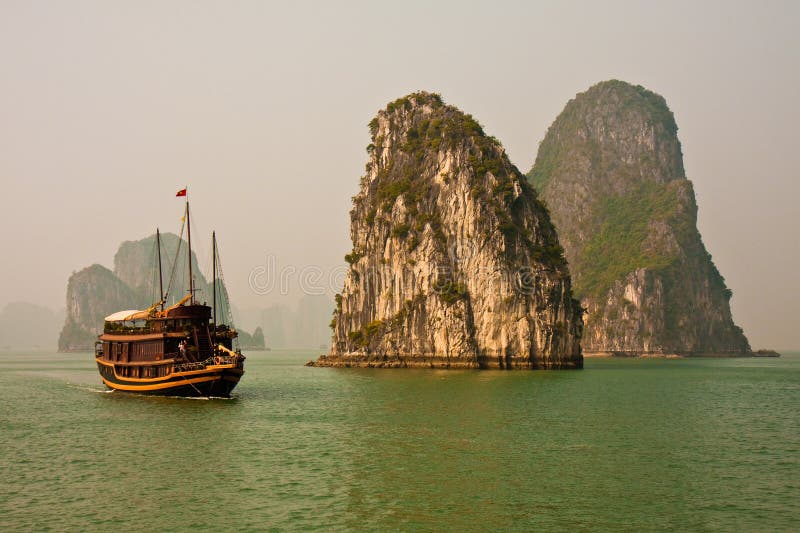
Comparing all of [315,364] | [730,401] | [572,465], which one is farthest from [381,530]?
[315,364]

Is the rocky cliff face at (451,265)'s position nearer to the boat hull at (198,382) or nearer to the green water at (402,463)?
the green water at (402,463)

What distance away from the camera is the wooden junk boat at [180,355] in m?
62.4

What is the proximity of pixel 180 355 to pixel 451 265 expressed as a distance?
60500 millimetres

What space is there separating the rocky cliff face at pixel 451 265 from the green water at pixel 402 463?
149 feet

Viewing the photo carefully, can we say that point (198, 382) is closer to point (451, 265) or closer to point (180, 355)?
point (180, 355)

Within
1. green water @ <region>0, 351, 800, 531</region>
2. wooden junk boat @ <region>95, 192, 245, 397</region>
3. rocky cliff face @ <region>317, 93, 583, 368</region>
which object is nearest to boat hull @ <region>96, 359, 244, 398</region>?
wooden junk boat @ <region>95, 192, 245, 397</region>

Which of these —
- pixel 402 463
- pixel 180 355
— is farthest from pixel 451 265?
pixel 402 463

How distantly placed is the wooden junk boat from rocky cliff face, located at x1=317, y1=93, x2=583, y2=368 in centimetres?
5086

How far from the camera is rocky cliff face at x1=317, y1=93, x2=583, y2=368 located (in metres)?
113

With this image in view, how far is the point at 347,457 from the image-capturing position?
3853 cm

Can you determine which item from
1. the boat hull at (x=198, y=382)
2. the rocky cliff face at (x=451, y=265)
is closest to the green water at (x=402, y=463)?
the boat hull at (x=198, y=382)

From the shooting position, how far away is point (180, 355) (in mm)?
63906

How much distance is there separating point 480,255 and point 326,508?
290 feet

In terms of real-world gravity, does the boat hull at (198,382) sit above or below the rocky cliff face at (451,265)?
below
